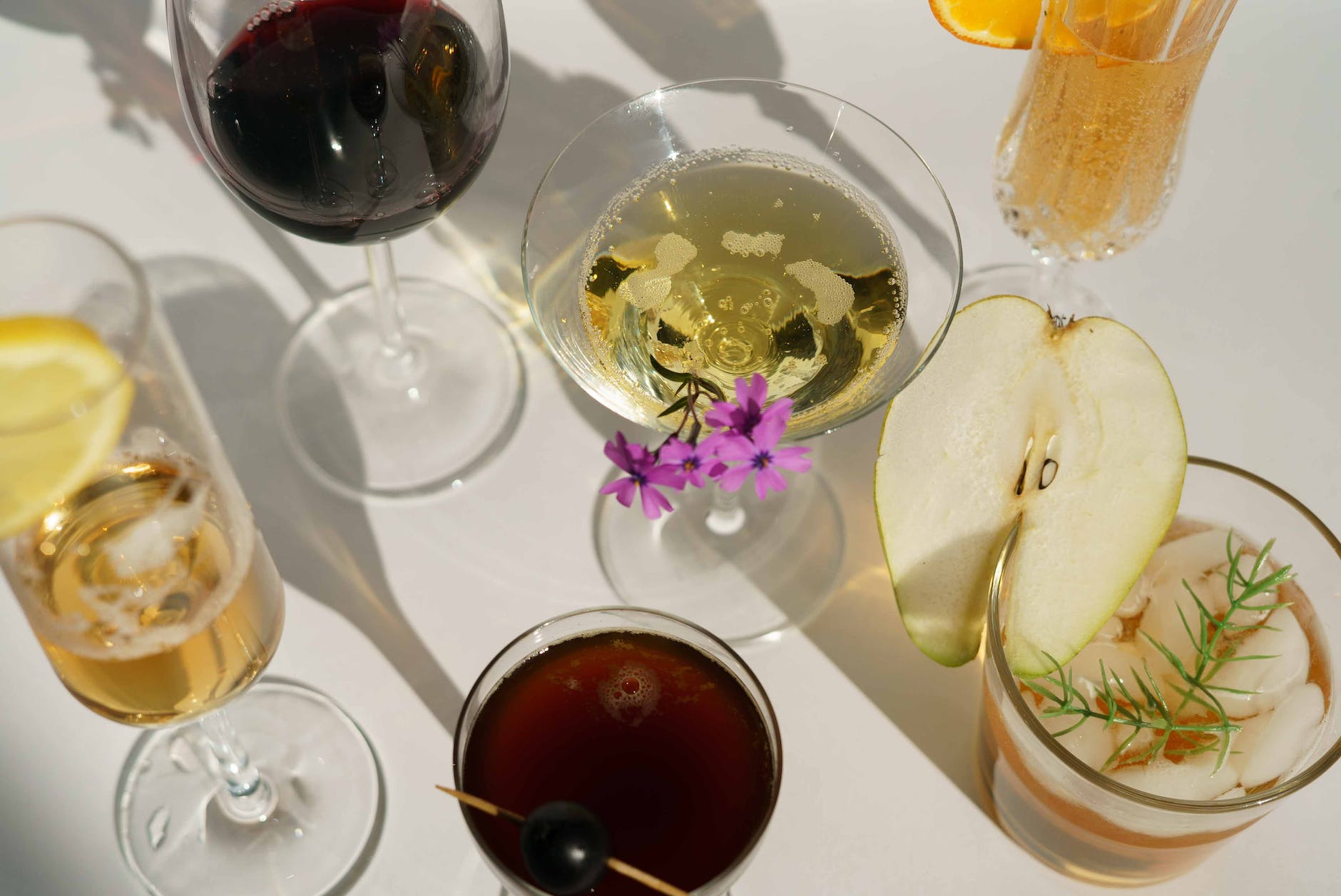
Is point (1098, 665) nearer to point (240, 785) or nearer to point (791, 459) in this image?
point (791, 459)

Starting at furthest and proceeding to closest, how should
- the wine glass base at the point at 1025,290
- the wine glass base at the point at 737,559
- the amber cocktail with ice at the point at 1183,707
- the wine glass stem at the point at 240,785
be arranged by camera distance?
the wine glass base at the point at 1025,290
the wine glass base at the point at 737,559
the wine glass stem at the point at 240,785
the amber cocktail with ice at the point at 1183,707

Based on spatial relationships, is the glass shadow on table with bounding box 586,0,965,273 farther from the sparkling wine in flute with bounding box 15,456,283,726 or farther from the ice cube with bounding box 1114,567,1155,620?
the sparkling wine in flute with bounding box 15,456,283,726

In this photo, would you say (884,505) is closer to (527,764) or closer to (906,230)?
(906,230)

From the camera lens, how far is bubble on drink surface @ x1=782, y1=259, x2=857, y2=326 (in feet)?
3.11

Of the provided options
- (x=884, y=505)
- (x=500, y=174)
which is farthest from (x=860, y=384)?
(x=500, y=174)

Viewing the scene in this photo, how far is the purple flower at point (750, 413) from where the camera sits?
2.60 ft

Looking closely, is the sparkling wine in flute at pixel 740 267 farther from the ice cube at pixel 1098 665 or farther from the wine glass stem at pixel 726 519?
the ice cube at pixel 1098 665

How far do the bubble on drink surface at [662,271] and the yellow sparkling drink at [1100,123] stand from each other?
0.89ft

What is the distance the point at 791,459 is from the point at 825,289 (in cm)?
19

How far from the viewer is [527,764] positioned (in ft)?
2.54

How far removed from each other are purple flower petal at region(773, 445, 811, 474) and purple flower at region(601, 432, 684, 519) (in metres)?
0.06

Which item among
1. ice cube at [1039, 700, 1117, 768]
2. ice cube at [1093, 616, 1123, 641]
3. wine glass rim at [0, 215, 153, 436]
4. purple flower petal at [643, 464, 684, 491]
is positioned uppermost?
wine glass rim at [0, 215, 153, 436]

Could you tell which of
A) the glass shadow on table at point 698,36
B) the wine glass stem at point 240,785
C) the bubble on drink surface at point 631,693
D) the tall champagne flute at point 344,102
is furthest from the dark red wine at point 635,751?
the glass shadow on table at point 698,36

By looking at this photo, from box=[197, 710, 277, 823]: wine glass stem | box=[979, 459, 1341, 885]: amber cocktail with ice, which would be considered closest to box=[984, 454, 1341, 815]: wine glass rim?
box=[979, 459, 1341, 885]: amber cocktail with ice
